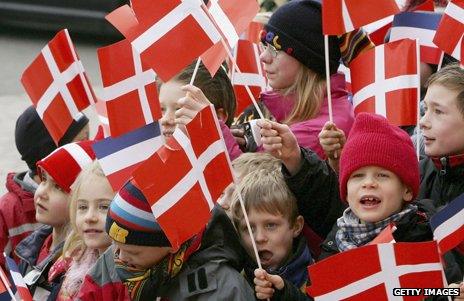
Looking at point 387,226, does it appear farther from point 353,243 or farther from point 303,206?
point 303,206

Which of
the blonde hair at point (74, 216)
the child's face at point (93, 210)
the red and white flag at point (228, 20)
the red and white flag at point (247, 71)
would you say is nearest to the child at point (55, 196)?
the blonde hair at point (74, 216)

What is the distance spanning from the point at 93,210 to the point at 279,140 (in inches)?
36.6

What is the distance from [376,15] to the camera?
4.55 metres

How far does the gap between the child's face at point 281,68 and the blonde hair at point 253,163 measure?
16.6 inches

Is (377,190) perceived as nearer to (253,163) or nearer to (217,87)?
(253,163)

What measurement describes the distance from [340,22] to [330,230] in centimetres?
80

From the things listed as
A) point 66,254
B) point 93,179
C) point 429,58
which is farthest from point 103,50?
point 429,58

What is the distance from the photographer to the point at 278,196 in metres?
4.23

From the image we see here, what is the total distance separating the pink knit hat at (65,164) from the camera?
5109mm

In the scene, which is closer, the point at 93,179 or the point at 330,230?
the point at 330,230

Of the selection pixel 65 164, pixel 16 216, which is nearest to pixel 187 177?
pixel 65 164

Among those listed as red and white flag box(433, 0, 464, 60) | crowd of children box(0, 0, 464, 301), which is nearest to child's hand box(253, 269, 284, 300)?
crowd of children box(0, 0, 464, 301)

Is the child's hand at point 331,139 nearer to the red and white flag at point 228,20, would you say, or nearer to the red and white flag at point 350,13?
the red and white flag at point 350,13

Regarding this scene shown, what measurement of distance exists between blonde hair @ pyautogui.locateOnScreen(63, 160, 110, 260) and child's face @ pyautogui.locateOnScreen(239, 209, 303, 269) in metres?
0.75
